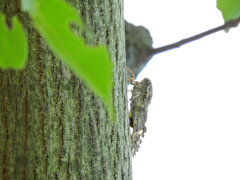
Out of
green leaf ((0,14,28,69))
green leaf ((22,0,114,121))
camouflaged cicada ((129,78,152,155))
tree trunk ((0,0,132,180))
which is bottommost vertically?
green leaf ((22,0,114,121))

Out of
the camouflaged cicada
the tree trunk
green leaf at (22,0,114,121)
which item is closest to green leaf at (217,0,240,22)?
green leaf at (22,0,114,121)

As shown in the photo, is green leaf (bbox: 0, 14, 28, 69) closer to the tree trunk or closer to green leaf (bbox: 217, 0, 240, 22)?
green leaf (bbox: 217, 0, 240, 22)

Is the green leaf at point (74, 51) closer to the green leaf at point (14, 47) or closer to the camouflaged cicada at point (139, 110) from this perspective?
the green leaf at point (14, 47)

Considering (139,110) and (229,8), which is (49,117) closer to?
(229,8)

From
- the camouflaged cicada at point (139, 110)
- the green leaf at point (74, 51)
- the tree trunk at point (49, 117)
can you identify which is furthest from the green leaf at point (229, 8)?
the camouflaged cicada at point (139, 110)

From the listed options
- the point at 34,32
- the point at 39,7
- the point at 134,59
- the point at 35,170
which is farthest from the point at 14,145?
the point at 134,59

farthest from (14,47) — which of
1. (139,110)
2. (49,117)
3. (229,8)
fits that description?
(139,110)

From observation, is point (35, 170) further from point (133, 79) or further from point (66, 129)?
point (133, 79)
